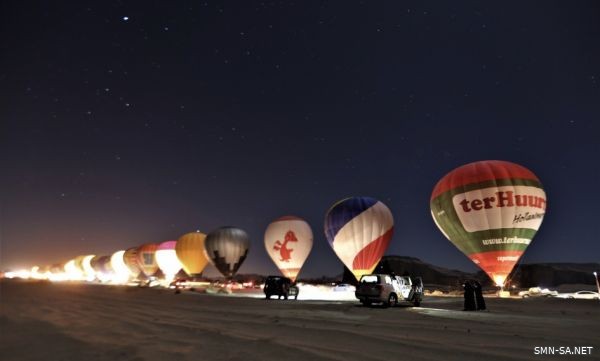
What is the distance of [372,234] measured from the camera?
1369 inches

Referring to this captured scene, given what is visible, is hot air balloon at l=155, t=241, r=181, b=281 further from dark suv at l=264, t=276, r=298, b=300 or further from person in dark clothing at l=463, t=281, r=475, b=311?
person in dark clothing at l=463, t=281, r=475, b=311

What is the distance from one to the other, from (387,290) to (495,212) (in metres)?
11.3

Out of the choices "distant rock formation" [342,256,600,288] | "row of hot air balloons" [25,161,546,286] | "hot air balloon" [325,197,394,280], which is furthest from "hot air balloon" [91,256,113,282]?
"hot air balloon" [325,197,394,280]

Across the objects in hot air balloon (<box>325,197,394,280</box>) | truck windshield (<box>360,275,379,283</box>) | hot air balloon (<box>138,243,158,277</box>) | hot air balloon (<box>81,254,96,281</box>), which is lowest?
hot air balloon (<box>81,254,96,281</box>)

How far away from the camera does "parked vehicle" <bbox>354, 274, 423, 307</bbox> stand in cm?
1859

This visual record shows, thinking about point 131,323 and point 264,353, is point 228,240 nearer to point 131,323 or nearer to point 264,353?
point 131,323

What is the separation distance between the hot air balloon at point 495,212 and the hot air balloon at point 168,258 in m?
51.2

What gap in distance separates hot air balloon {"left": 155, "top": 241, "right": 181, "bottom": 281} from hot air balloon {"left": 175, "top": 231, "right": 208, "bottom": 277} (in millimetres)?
7057

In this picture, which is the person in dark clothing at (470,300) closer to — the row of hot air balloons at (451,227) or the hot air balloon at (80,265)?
the row of hot air balloons at (451,227)

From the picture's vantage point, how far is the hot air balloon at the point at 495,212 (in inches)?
1027

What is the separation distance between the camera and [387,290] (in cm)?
1884

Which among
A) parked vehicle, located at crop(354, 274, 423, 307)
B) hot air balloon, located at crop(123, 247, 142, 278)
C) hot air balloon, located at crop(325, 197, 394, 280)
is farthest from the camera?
hot air balloon, located at crop(123, 247, 142, 278)

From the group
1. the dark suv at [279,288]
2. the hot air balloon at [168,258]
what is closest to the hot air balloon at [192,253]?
the hot air balloon at [168,258]

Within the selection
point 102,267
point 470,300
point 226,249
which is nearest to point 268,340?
point 470,300
